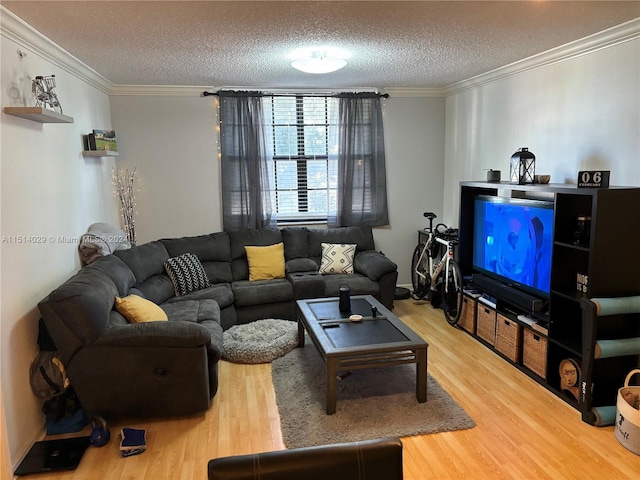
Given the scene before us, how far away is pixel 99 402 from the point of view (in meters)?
2.89

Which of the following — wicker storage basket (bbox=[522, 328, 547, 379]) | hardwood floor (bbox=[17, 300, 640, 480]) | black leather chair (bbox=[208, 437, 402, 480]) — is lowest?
hardwood floor (bbox=[17, 300, 640, 480])

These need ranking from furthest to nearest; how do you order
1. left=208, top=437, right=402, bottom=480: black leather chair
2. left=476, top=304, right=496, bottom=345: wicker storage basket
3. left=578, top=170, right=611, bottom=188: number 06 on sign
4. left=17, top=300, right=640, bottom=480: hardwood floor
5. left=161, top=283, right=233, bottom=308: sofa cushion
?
1. left=161, top=283, right=233, bottom=308: sofa cushion
2. left=476, top=304, right=496, bottom=345: wicker storage basket
3. left=578, top=170, right=611, bottom=188: number 06 on sign
4. left=17, top=300, right=640, bottom=480: hardwood floor
5. left=208, top=437, right=402, bottom=480: black leather chair

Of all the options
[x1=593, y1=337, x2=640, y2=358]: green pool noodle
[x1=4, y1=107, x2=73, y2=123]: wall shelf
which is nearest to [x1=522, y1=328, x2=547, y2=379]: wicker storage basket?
[x1=593, y1=337, x2=640, y2=358]: green pool noodle

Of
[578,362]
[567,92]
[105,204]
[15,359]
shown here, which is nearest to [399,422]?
[578,362]

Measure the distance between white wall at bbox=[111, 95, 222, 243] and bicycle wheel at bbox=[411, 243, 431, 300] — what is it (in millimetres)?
2384

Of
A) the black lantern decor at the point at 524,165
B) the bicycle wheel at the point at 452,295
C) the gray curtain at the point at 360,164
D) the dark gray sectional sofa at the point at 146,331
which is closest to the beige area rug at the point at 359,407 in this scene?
the dark gray sectional sofa at the point at 146,331

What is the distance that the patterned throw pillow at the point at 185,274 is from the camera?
4477mm

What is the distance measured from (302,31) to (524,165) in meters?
2.09

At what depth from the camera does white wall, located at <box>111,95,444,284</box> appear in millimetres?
5109

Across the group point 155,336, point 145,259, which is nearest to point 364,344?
point 155,336

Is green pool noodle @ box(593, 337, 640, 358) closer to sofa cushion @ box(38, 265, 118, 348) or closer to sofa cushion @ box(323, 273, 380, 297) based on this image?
sofa cushion @ box(323, 273, 380, 297)

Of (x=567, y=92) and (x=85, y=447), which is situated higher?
(x=567, y=92)

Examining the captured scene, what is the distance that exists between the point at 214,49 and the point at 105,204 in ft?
6.50

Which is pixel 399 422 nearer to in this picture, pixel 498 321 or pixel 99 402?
pixel 498 321
